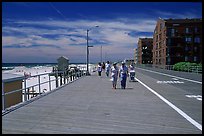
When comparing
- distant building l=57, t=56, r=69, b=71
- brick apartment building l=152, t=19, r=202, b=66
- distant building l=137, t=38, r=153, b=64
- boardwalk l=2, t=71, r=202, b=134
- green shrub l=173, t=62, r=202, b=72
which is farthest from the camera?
distant building l=137, t=38, r=153, b=64

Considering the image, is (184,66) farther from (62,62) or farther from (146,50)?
(146,50)

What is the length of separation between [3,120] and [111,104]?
4286 millimetres

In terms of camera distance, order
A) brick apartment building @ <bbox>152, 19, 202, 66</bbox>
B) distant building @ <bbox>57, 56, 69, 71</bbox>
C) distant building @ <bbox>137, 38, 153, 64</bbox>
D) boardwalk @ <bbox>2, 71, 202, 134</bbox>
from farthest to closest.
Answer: distant building @ <bbox>137, 38, 153, 64</bbox> < brick apartment building @ <bbox>152, 19, 202, 66</bbox> < distant building @ <bbox>57, 56, 69, 71</bbox> < boardwalk @ <bbox>2, 71, 202, 134</bbox>

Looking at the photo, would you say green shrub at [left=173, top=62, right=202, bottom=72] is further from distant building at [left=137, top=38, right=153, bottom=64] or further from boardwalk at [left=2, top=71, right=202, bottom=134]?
distant building at [left=137, top=38, right=153, bottom=64]

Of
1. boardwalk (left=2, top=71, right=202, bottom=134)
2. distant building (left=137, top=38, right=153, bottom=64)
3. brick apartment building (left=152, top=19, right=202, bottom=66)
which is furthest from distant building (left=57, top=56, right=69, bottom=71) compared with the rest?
distant building (left=137, top=38, right=153, bottom=64)

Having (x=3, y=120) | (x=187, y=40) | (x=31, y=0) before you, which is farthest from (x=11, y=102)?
(x=187, y=40)

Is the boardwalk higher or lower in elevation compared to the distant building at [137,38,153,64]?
lower

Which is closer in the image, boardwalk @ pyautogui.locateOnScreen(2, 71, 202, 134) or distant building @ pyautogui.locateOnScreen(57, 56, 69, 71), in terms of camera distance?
boardwalk @ pyautogui.locateOnScreen(2, 71, 202, 134)

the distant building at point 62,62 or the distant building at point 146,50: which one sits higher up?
the distant building at point 146,50

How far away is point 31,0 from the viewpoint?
6066 millimetres

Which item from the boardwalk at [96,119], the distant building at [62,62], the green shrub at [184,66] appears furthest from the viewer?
the green shrub at [184,66]

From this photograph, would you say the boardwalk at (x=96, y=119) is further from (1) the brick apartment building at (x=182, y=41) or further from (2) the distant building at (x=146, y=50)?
(2) the distant building at (x=146, y=50)

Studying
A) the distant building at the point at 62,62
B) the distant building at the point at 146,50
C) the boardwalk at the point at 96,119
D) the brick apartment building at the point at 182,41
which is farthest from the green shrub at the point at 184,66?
the distant building at the point at 146,50

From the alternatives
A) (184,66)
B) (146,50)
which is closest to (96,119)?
(184,66)
